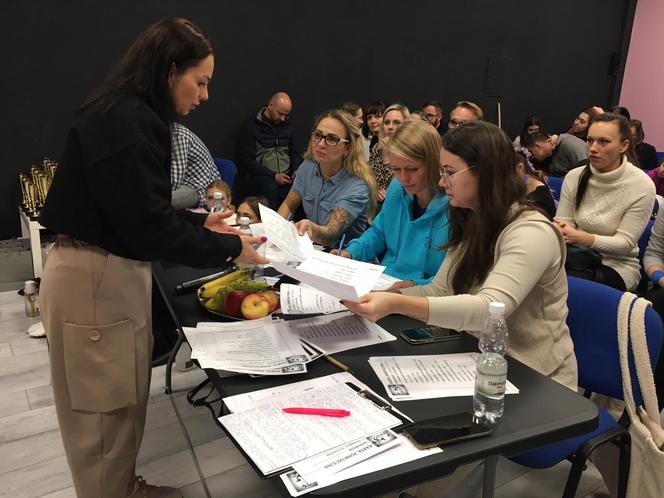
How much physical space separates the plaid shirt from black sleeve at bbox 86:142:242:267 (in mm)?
1928

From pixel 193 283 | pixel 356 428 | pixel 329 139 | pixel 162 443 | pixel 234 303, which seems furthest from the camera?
pixel 329 139

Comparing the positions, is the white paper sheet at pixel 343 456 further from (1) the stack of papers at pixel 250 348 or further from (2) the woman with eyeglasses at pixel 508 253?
(2) the woman with eyeglasses at pixel 508 253

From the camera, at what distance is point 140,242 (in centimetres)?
150

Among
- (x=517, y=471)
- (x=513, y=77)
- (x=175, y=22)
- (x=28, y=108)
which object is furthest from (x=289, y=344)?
(x=513, y=77)

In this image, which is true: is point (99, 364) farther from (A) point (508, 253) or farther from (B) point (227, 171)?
(B) point (227, 171)

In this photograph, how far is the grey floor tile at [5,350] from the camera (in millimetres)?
3236

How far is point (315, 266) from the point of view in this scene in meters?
1.60

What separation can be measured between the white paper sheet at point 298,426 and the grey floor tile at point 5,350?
2640 millimetres

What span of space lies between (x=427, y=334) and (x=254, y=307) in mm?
521

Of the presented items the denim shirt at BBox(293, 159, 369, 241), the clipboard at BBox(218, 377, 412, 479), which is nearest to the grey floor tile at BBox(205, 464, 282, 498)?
the clipboard at BBox(218, 377, 412, 479)

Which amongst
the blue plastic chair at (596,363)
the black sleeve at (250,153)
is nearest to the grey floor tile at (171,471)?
the blue plastic chair at (596,363)

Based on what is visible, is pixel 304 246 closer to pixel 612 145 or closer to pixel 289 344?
pixel 289 344

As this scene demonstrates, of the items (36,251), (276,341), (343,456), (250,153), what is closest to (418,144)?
(276,341)

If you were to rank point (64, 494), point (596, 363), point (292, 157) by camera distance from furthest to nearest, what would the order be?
point (292, 157), point (64, 494), point (596, 363)
